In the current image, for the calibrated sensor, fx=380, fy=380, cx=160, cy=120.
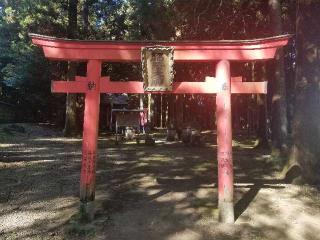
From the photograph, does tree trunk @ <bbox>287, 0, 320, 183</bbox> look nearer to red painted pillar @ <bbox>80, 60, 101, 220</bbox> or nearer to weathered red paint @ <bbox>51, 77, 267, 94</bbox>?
weathered red paint @ <bbox>51, 77, 267, 94</bbox>

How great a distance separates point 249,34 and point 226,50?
35.6 feet

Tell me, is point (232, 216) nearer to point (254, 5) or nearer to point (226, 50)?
point (226, 50)

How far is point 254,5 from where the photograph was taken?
50.1 feet

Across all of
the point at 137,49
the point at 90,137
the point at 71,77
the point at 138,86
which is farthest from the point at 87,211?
the point at 71,77

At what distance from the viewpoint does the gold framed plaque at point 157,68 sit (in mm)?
6445

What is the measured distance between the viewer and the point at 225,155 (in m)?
6.38

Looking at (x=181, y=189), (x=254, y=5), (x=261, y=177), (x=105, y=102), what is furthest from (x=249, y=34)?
(x=105, y=102)

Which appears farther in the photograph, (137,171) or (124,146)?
(124,146)

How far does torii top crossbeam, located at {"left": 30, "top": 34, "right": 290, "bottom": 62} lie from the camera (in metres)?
6.42

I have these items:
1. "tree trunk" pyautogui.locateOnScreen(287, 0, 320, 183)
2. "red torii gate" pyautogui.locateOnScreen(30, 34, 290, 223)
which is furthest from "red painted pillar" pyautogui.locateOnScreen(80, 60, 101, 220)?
"tree trunk" pyautogui.locateOnScreen(287, 0, 320, 183)

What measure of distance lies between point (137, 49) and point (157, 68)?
49cm

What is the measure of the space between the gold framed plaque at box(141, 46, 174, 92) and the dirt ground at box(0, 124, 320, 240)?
2278mm

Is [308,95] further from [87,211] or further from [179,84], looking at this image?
[87,211]

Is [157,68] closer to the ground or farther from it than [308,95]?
farther from it
